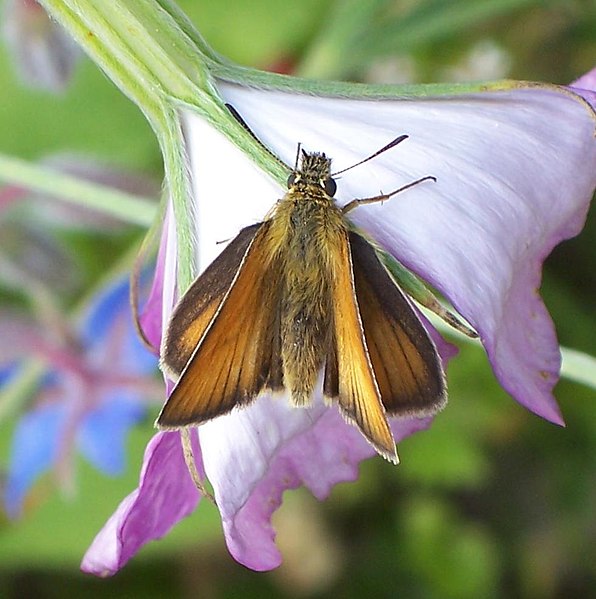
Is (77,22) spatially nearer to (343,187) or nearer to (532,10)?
(343,187)

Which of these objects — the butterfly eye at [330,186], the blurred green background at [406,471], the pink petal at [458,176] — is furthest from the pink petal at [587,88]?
the blurred green background at [406,471]

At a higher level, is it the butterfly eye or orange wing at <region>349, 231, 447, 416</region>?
the butterfly eye

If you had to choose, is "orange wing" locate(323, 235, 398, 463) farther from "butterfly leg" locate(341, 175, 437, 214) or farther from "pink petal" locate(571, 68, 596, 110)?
"pink petal" locate(571, 68, 596, 110)

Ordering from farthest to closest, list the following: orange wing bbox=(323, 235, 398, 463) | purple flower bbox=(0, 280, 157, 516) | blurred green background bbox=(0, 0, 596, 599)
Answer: blurred green background bbox=(0, 0, 596, 599) < purple flower bbox=(0, 280, 157, 516) < orange wing bbox=(323, 235, 398, 463)

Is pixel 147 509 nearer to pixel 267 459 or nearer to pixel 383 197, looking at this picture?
pixel 267 459

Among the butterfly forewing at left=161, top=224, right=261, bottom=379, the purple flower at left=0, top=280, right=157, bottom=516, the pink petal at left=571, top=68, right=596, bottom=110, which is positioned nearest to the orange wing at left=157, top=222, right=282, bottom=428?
the butterfly forewing at left=161, top=224, right=261, bottom=379

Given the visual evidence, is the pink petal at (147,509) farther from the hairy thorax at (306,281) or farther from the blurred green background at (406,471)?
the blurred green background at (406,471)

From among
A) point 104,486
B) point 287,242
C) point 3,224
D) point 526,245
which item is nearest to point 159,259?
point 287,242
